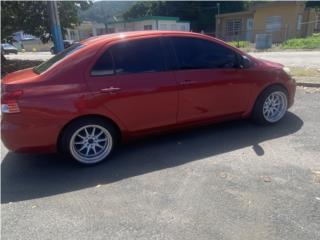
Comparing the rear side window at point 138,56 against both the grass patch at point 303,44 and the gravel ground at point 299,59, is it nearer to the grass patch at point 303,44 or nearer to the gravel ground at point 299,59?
the gravel ground at point 299,59

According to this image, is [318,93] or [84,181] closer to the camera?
A: [84,181]

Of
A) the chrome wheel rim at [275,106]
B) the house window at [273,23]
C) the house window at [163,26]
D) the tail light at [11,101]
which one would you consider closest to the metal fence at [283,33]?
the house window at [273,23]

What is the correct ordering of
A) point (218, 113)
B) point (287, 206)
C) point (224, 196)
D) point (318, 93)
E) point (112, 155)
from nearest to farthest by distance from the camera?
point (287, 206) < point (224, 196) < point (112, 155) < point (218, 113) < point (318, 93)

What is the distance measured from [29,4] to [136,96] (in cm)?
1350

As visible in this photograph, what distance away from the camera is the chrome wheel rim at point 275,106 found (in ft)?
17.0

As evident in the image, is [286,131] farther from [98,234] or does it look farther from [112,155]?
[98,234]

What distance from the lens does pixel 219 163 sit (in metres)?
4.04

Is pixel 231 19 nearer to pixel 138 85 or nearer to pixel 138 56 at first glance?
pixel 138 56

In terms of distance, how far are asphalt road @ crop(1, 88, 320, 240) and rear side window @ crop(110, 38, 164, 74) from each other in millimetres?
1228

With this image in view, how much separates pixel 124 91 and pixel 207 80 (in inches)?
51.1

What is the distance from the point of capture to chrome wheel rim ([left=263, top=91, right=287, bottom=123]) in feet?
17.0

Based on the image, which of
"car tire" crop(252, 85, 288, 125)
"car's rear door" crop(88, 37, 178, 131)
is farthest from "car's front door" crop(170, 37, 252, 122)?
"car tire" crop(252, 85, 288, 125)

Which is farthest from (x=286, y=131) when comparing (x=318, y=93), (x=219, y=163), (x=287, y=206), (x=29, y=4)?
(x=29, y=4)

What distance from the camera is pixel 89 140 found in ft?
13.6
